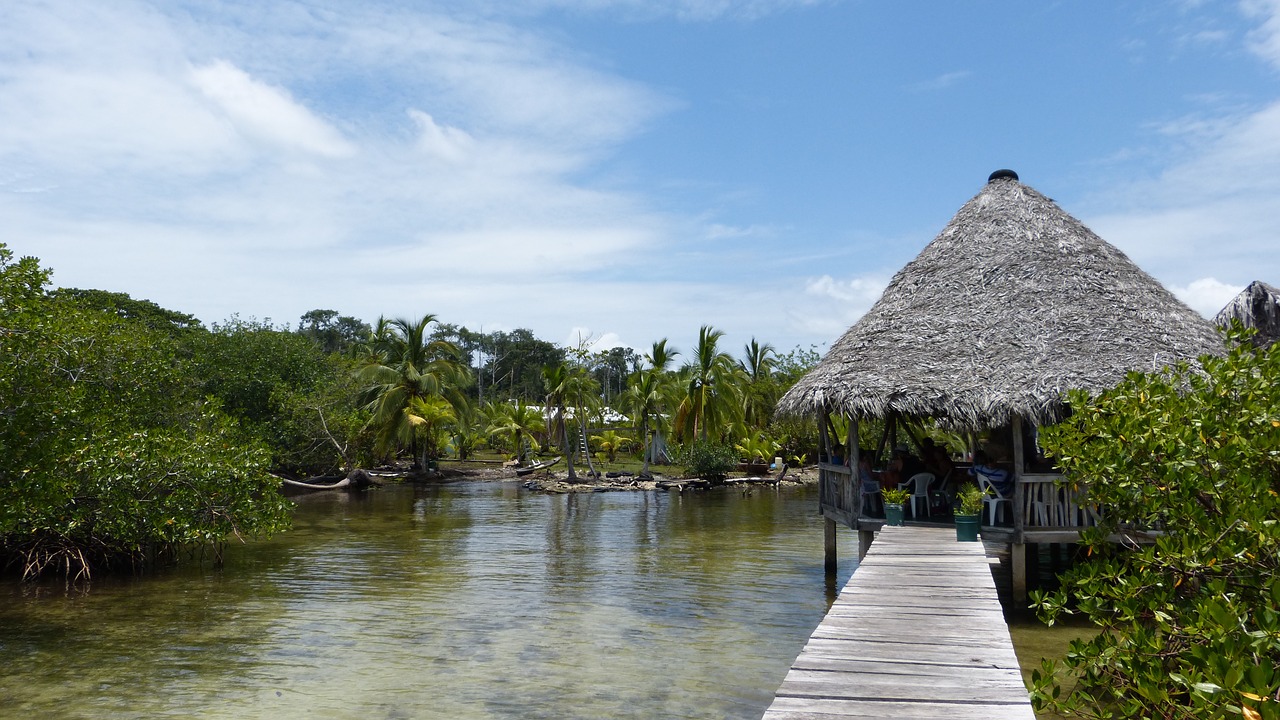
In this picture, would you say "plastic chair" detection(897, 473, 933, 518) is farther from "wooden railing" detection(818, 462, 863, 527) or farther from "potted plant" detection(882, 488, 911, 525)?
"wooden railing" detection(818, 462, 863, 527)

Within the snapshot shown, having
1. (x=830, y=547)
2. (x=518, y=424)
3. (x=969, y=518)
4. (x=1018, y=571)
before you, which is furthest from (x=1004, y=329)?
(x=518, y=424)

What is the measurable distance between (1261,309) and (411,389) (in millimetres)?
28294

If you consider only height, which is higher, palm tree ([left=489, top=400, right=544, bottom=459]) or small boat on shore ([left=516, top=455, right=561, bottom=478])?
palm tree ([left=489, top=400, right=544, bottom=459])

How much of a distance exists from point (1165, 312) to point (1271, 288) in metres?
1.19

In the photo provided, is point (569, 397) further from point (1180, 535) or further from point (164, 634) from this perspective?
point (1180, 535)

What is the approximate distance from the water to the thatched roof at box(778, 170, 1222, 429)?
9.99 ft

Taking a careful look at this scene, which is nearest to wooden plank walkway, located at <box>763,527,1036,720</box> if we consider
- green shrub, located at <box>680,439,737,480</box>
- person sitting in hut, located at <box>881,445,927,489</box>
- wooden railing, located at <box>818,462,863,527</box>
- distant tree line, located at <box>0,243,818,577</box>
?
wooden railing, located at <box>818,462,863,527</box>

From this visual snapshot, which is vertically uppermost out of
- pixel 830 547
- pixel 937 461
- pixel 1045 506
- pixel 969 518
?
pixel 937 461

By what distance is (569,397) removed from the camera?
32344 mm

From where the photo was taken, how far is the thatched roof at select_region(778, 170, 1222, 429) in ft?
37.1

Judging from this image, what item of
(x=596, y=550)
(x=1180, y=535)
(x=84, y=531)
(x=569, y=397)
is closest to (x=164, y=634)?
(x=84, y=531)

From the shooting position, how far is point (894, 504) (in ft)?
39.1

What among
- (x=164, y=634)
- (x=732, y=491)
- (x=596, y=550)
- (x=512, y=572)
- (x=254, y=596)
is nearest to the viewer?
(x=164, y=634)

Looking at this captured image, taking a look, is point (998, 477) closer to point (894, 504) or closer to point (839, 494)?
point (894, 504)
